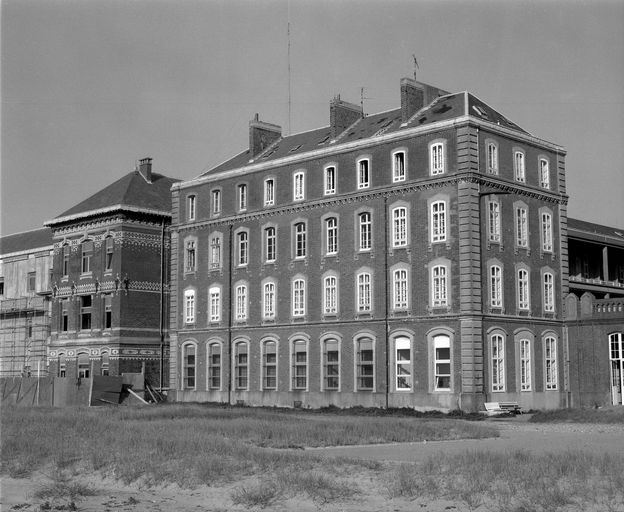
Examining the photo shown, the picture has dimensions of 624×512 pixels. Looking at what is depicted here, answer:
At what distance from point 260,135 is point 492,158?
17.5 m

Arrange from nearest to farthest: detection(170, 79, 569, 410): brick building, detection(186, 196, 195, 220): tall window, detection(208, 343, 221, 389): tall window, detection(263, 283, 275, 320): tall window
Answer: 1. detection(170, 79, 569, 410): brick building
2. detection(263, 283, 275, 320): tall window
3. detection(208, 343, 221, 389): tall window
4. detection(186, 196, 195, 220): tall window

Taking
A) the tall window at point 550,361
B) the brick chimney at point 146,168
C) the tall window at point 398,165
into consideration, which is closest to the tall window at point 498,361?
the tall window at point 550,361

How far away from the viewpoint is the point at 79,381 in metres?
48.9

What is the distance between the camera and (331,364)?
49156mm

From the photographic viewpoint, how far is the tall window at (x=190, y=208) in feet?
191

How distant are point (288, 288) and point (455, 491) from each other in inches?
1397

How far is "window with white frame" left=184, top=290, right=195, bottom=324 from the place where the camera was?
2261 inches

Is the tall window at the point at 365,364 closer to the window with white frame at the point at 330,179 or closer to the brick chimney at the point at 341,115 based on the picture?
the window with white frame at the point at 330,179

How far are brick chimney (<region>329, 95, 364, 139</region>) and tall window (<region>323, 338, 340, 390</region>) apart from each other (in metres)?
11.7

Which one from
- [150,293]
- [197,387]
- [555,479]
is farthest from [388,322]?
[555,479]

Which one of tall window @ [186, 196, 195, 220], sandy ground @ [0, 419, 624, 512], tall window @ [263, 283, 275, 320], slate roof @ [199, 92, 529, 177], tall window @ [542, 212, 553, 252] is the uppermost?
slate roof @ [199, 92, 529, 177]

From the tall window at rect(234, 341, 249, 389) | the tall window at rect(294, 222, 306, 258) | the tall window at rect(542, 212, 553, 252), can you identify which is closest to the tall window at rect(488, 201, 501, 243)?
the tall window at rect(542, 212, 553, 252)

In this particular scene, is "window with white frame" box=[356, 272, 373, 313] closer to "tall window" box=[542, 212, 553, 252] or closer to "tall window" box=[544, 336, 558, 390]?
"tall window" box=[544, 336, 558, 390]

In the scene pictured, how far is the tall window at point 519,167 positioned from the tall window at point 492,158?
1.74 metres
